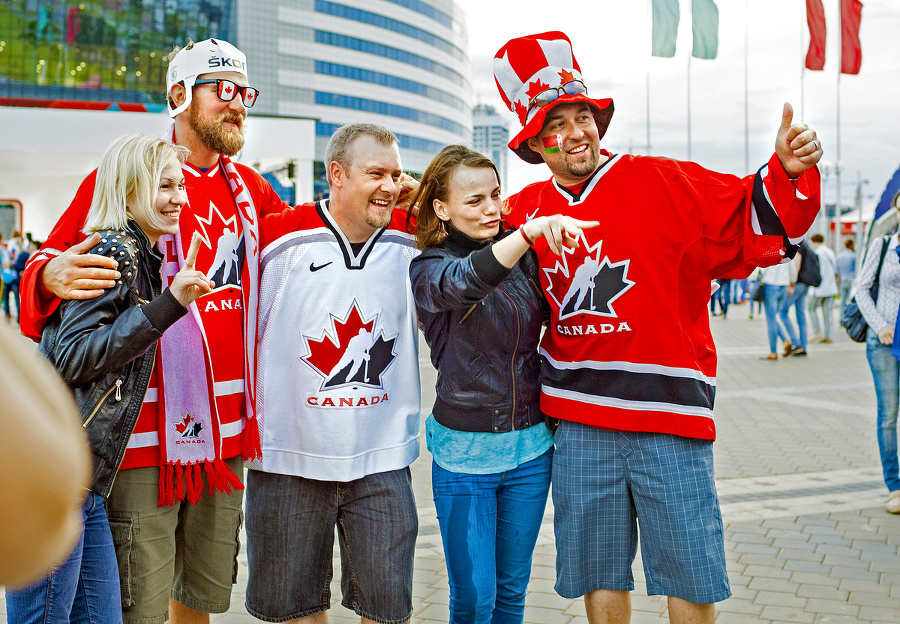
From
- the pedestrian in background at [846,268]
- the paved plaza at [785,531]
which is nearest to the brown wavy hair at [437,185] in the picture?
the paved plaza at [785,531]

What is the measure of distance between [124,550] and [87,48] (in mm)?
54061

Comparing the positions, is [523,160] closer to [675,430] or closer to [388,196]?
[388,196]

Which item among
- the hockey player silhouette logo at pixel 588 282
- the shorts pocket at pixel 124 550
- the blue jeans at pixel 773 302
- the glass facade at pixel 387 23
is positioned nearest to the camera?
the shorts pocket at pixel 124 550

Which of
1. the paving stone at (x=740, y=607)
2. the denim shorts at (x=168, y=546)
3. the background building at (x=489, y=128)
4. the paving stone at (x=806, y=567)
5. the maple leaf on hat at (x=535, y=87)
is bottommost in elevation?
A: the paving stone at (x=740, y=607)

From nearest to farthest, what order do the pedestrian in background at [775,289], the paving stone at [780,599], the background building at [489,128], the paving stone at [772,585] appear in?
the paving stone at [780,599] < the paving stone at [772,585] < the pedestrian in background at [775,289] < the background building at [489,128]

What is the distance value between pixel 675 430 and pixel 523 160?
1.25 m

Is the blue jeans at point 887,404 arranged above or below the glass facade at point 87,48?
below

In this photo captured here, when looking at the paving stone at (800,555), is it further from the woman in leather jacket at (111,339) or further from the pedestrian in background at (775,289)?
the pedestrian in background at (775,289)

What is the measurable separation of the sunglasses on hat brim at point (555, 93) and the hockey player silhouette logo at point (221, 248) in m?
1.26

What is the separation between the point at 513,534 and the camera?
2883 mm

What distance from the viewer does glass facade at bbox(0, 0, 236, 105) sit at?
46656 millimetres

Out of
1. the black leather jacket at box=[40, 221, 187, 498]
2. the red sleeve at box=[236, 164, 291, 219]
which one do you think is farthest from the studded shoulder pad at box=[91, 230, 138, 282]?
the red sleeve at box=[236, 164, 291, 219]

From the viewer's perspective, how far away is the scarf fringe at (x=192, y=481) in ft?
9.02

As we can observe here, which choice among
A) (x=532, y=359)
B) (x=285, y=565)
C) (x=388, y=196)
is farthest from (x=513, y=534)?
(x=388, y=196)
